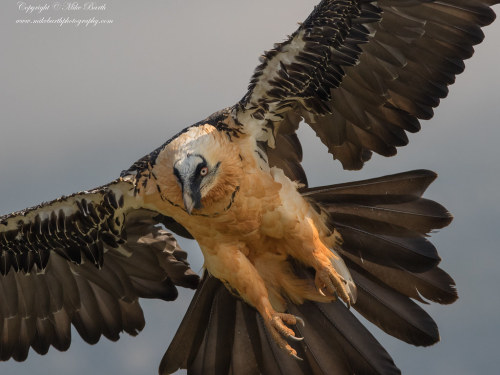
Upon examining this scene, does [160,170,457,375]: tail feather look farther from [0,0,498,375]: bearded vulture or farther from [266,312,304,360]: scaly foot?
[266,312,304,360]: scaly foot

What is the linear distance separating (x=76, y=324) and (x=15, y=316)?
25.0 inches

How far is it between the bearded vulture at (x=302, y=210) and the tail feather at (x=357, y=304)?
0.01 metres

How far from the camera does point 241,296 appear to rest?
1139cm

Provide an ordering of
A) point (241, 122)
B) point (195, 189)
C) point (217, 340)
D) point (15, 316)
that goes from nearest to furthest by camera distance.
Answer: point (195, 189) < point (241, 122) < point (217, 340) < point (15, 316)

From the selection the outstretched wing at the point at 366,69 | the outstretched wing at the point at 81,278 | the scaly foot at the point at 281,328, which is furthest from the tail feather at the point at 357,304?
the outstretched wing at the point at 81,278

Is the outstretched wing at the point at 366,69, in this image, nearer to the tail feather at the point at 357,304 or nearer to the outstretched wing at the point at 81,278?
the tail feather at the point at 357,304

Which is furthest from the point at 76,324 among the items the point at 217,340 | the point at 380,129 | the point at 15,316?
the point at 380,129

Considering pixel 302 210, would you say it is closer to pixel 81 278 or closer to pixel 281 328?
pixel 281 328

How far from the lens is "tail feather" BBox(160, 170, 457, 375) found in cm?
1130

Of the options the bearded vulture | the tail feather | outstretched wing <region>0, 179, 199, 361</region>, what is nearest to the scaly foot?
the bearded vulture

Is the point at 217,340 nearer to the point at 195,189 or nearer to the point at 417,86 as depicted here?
the point at 195,189

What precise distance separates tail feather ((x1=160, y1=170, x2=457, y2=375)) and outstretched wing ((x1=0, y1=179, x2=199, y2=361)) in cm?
85

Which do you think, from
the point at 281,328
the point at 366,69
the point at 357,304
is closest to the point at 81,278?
the point at 281,328

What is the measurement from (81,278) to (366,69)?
149 inches
